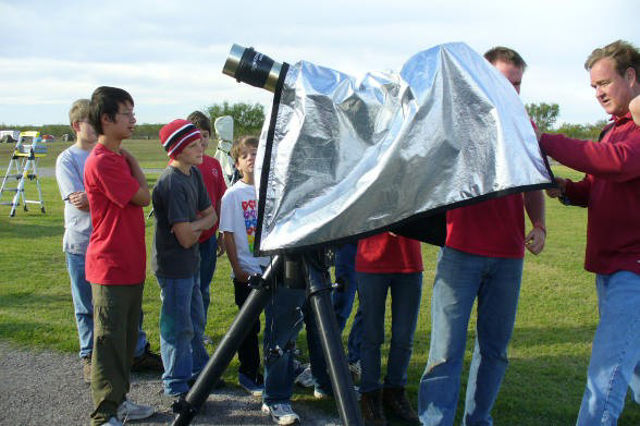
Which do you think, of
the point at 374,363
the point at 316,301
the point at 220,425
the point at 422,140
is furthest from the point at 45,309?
the point at 422,140

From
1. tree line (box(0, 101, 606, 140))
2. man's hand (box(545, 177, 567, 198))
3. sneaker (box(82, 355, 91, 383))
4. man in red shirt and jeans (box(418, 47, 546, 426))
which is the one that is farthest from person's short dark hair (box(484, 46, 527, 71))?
tree line (box(0, 101, 606, 140))

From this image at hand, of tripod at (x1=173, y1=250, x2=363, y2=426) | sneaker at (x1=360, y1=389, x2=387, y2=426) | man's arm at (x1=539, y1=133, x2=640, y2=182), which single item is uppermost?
man's arm at (x1=539, y1=133, x2=640, y2=182)

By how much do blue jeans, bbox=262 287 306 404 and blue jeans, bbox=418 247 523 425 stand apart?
2.40 ft

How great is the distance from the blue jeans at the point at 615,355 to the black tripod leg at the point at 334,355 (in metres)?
1.34

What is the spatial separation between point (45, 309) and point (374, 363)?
13.0 feet

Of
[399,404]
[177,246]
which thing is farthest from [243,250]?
[399,404]

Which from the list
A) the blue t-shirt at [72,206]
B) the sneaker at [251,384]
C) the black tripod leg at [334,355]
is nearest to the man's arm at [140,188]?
the blue t-shirt at [72,206]

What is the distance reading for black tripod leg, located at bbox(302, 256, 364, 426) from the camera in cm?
194

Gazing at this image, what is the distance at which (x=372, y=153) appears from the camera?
1914mm

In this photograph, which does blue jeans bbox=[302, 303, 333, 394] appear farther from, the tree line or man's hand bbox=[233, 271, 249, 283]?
the tree line

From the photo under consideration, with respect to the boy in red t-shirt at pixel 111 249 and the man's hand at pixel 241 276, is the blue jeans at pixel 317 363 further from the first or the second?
the boy in red t-shirt at pixel 111 249

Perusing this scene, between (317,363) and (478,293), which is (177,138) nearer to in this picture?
(317,363)

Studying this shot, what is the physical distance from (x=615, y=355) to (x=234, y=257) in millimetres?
2355

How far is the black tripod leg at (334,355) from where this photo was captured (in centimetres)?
194
